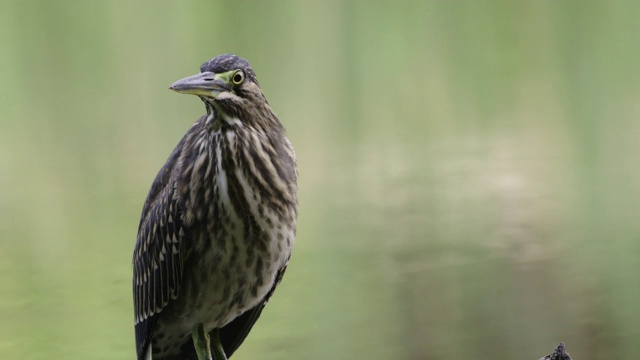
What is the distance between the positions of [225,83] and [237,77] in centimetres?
6

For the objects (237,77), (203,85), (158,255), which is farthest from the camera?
(158,255)

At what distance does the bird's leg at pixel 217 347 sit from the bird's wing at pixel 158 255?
293mm

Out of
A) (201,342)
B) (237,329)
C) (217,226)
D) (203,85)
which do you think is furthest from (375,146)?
(203,85)

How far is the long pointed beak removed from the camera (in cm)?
417

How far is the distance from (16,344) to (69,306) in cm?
49

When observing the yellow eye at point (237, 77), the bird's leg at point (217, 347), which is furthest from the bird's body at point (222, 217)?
the bird's leg at point (217, 347)

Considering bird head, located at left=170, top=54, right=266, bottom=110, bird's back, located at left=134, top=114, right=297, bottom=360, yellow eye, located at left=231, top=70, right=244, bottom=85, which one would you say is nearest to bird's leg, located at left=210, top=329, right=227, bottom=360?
bird's back, located at left=134, top=114, right=297, bottom=360

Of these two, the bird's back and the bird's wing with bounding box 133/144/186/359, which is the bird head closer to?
the bird's back

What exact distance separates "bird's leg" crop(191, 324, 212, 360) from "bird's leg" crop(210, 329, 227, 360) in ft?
0.42

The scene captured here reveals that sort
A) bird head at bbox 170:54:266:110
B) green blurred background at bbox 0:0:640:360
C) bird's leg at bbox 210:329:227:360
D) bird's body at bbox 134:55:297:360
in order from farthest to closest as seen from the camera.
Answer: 1. green blurred background at bbox 0:0:640:360
2. bird's leg at bbox 210:329:227:360
3. bird's body at bbox 134:55:297:360
4. bird head at bbox 170:54:266:110

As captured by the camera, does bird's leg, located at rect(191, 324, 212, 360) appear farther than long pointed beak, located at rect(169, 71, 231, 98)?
Yes

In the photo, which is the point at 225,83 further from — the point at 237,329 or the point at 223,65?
the point at 237,329

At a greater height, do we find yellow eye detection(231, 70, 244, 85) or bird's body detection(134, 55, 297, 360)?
yellow eye detection(231, 70, 244, 85)

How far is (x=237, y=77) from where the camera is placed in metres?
4.39
